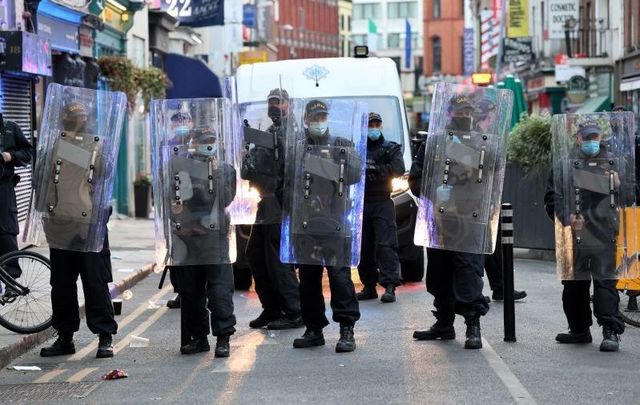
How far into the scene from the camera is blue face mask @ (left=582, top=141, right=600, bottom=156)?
981 cm

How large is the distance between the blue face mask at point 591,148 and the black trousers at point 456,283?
1.18 m

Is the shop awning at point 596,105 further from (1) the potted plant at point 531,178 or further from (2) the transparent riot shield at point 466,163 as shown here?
(2) the transparent riot shield at point 466,163

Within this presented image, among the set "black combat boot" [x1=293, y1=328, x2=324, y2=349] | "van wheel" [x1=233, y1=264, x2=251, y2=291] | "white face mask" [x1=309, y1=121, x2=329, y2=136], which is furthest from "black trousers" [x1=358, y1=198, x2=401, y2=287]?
"white face mask" [x1=309, y1=121, x2=329, y2=136]

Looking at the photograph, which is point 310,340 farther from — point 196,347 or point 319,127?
point 319,127

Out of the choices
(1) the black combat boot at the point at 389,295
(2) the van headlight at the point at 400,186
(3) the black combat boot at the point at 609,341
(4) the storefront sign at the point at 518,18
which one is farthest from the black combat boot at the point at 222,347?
(4) the storefront sign at the point at 518,18

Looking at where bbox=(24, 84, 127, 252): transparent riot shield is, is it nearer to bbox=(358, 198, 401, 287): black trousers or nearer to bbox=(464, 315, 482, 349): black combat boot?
bbox=(464, 315, 482, 349): black combat boot

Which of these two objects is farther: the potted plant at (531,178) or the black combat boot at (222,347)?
Result: the potted plant at (531,178)

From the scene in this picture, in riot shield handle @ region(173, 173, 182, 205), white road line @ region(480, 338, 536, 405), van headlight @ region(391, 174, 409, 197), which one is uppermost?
riot shield handle @ region(173, 173, 182, 205)

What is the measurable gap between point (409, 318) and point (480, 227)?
2.14m

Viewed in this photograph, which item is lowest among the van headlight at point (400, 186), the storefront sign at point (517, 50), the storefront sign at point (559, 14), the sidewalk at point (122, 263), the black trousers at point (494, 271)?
the sidewalk at point (122, 263)

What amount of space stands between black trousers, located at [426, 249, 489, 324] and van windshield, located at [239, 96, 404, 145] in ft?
16.3

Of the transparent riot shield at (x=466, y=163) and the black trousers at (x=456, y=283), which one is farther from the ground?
the transparent riot shield at (x=466, y=163)

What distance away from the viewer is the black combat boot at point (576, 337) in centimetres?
1031

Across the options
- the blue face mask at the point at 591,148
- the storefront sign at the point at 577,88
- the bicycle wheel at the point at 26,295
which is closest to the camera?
the blue face mask at the point at 591,148
